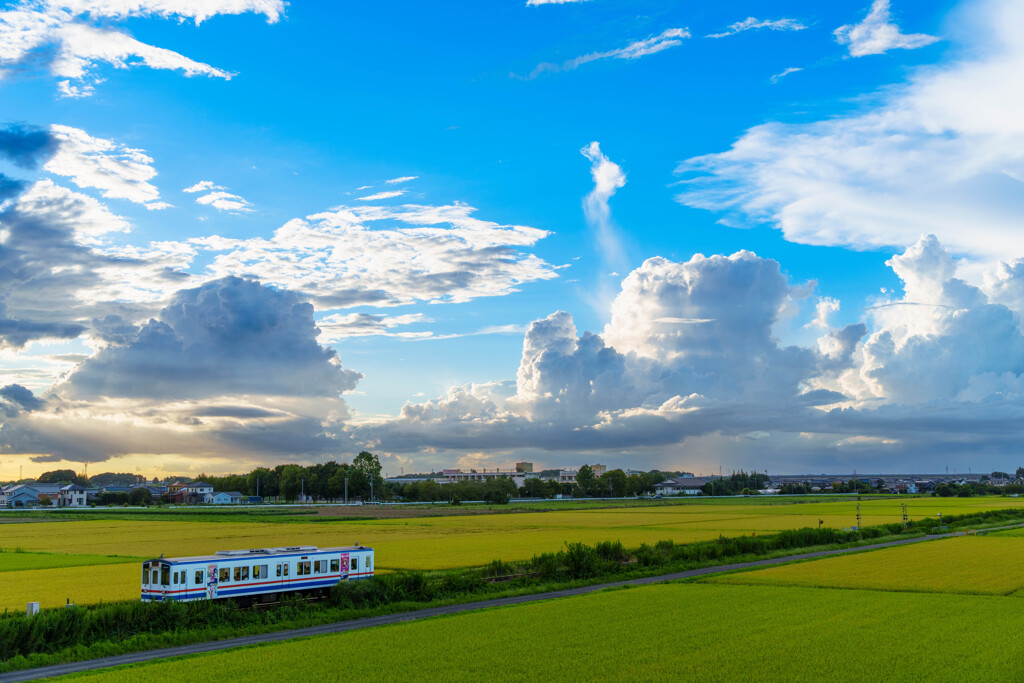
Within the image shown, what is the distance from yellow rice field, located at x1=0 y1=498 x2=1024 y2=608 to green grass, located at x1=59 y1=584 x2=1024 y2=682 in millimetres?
17365

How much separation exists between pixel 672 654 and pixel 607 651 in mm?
2163

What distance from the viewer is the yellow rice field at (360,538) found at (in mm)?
46844

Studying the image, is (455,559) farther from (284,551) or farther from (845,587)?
(845,587)

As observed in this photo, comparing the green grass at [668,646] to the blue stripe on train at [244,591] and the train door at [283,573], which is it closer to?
the blue stripe on train at [244,591]

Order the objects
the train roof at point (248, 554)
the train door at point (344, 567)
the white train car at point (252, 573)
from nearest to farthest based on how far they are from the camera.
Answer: the white train car at point (252, 573)
the train roof at point (248, 554)
the train door at point (344, 567)

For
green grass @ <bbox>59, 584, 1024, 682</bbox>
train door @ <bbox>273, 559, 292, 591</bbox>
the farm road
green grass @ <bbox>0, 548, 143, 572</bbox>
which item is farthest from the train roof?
green grass @ <bbox>0, 548, 143, 572</bbox>

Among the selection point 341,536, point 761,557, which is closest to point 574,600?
point 761,557

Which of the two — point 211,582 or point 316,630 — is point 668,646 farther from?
point 211,582

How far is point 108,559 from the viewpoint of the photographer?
6028 centimetres

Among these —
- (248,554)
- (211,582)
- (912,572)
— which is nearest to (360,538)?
(248,554)

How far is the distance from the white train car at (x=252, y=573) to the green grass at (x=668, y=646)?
295 inches

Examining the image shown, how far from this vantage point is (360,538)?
80.2 meters

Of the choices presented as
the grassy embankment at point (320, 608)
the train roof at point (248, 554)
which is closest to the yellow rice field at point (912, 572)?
the grassy embankment at point (320, 608)

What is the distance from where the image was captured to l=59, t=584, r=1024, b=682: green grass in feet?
80.1
